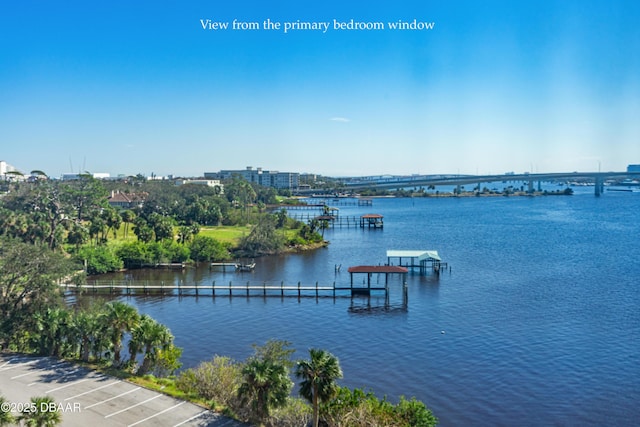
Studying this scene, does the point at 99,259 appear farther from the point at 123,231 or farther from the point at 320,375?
the point at 320,375

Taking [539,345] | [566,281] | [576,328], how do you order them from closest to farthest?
[539,345] < [576,328] < [566,281]

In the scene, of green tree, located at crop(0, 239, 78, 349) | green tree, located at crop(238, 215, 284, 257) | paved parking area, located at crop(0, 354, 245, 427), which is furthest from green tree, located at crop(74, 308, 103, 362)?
green tree, located at crop(238, 215, 284, 257)

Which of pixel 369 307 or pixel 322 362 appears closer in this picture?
pixel 322 362

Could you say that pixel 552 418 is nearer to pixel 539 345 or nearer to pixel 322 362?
pixel 539 345

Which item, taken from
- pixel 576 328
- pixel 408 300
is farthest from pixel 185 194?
pixel 576 328

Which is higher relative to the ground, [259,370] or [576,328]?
[259,370]

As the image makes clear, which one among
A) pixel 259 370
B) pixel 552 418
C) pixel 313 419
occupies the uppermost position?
pixel 259 370
